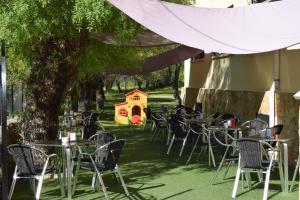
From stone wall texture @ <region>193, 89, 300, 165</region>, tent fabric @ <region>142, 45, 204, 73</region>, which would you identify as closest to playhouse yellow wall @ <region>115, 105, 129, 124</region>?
stone wall texture @ <region>193, 89, 300, 165</region>

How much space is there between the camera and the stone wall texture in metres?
10.1

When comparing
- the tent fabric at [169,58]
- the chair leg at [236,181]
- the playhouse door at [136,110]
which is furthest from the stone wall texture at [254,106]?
the chair leg at [236,181]

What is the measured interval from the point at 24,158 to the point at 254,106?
23.5 feet

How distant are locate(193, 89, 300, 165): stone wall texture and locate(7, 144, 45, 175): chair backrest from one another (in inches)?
205

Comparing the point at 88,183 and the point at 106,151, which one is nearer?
the point at 106,151

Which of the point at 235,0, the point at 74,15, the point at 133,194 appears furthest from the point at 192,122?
the point at 235,0

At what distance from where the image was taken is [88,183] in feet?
27.0

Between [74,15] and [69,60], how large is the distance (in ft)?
6.63

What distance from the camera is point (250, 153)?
6.56 metres

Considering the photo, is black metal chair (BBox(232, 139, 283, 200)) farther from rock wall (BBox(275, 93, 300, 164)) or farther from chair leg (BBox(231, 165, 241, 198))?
rock wall (BBox(275, 93, 300, 164))

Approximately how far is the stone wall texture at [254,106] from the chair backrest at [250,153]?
3.42 m

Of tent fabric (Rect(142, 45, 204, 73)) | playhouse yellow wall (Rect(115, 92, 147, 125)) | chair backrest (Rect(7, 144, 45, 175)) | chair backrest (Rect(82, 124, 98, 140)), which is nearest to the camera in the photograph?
chair backrest (Rect(7, 144, 45, 175))

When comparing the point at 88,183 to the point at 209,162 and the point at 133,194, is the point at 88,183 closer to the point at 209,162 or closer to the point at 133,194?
the point at 133,194

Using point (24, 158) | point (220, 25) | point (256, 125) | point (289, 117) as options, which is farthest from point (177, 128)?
→ point (24, 158)
